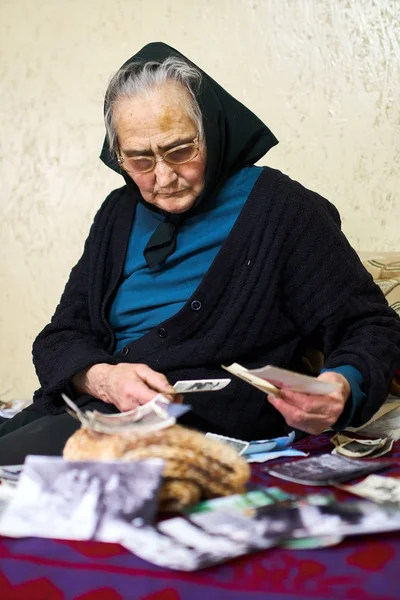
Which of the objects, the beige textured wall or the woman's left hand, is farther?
the beige textured wall

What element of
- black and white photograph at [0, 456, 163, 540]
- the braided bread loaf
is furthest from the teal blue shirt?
black and white photograph at [0, 456, 163, 540]

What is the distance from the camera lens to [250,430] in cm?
172

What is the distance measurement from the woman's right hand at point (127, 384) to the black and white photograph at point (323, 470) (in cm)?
25

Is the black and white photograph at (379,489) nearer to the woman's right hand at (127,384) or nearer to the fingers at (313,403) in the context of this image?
the fingers at (313,403)

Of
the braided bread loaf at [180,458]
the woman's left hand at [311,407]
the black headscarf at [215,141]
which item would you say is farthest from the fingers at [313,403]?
the black headscarf at [215,141]

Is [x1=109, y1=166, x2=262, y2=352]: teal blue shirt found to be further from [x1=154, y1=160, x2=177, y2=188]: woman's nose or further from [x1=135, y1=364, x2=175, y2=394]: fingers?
[x1=135, y1=364, x2=175, y2=394]: fingers

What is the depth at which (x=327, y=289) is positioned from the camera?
177 cm

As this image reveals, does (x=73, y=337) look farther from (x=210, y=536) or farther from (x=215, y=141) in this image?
(x=210, y=536)

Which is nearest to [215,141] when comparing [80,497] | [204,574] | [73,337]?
[73,337]

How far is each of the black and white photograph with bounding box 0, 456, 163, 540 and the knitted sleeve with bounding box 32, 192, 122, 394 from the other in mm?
619

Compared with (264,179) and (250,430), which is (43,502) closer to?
(250,430)

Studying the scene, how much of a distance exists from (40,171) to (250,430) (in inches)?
66.8

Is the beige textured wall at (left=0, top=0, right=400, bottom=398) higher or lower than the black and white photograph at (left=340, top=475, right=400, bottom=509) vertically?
higher

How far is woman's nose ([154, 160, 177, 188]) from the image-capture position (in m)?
1.76
